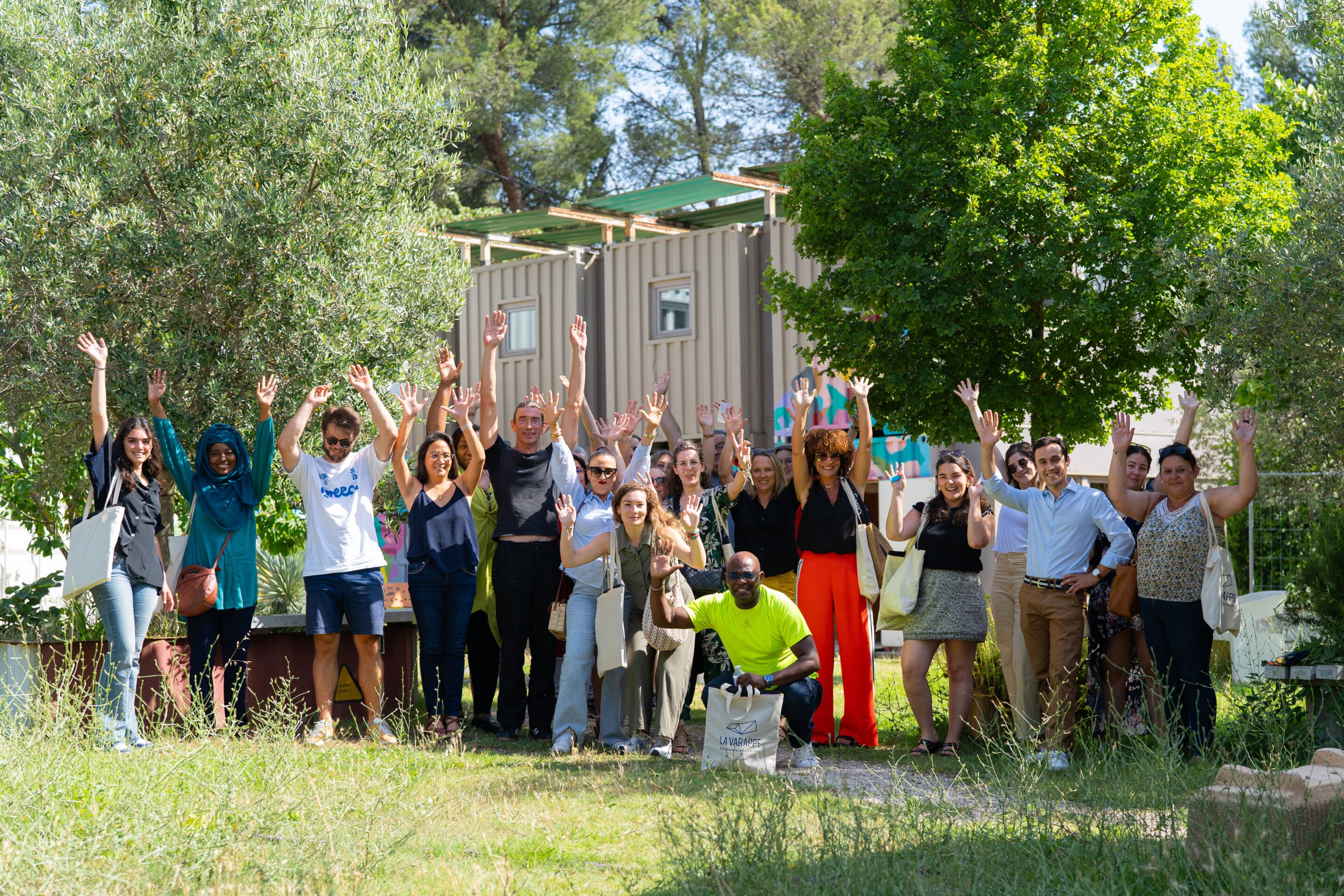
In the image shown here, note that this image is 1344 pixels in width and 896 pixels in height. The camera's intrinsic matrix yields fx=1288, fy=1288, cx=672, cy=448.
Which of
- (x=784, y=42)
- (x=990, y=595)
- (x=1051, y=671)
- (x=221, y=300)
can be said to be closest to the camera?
(x=1051, y=671)

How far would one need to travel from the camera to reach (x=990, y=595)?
330 inches

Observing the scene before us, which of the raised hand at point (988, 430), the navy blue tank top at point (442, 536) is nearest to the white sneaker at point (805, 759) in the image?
the raised hand at point (988, 430)

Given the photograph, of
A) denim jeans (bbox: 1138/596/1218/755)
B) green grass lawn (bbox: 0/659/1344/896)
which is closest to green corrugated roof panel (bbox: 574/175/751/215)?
denim jeans (bbox: 1138/596/1218/755)

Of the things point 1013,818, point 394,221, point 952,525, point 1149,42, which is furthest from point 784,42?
point 1013,818

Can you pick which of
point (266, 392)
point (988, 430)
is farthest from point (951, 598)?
point (266, 392)

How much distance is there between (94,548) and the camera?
25.2ft

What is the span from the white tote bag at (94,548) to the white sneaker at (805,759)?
423 cm

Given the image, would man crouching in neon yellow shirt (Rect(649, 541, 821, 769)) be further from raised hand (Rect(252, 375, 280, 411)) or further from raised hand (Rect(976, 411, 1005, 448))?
raised hand (Rect(252, 375, 280, 411))

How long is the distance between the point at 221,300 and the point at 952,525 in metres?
5.27

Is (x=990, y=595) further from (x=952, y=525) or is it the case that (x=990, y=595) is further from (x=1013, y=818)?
(x=1013, y=818)

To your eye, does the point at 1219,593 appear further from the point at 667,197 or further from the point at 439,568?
the point at 667,197

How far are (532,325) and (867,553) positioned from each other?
16.5 meters

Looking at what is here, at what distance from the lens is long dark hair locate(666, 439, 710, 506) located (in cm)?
851

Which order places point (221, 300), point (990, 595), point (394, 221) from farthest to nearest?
1. point (394, 221)
2. point (221, 300)
3. point (990, 595)
